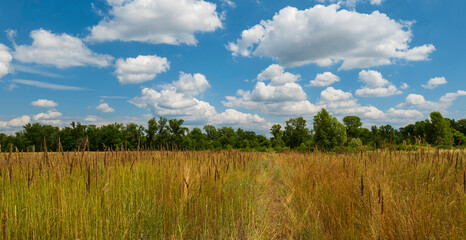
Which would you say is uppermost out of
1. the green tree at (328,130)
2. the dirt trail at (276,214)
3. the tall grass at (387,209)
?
the green tree at (328,130)

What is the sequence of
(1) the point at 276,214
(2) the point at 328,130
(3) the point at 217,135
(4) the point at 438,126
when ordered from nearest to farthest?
1. (1) the point at 276,214
2. (2) the point at 328,130
3. (4) the point at 438,126
4. (3) the point at 217,135

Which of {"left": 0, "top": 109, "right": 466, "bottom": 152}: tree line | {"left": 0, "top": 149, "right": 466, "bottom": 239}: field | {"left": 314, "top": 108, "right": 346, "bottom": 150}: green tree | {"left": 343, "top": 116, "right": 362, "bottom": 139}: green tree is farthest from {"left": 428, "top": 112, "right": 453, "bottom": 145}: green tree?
{"left": 0, "top": 149, "right": 466, "bottom": 239}: field

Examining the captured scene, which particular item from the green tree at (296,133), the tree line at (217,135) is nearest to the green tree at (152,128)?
the tree line at (217,135)

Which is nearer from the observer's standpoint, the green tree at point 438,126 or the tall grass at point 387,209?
the tall grass at point 387,209

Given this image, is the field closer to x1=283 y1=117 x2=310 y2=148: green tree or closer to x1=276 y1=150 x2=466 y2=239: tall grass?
x1=276 y1=150 x2=466 y2=239: tall grass

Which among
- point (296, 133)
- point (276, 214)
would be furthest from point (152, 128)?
point (276, 214)

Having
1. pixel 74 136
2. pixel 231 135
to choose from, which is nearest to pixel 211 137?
pixel 231 135

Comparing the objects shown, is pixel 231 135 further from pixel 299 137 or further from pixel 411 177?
pixel 411 177

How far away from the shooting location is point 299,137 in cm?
4831

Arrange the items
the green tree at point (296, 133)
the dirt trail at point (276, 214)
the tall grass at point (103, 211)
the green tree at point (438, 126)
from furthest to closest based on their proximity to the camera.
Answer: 1. the green tree at point (296, 133)
2. the green tree at point (438, 126)
3. the dirt trail at point (276, 214)
4. the tall grass at point (103, 211)

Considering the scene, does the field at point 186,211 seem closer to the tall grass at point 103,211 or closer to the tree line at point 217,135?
the tall grass at point 103,211

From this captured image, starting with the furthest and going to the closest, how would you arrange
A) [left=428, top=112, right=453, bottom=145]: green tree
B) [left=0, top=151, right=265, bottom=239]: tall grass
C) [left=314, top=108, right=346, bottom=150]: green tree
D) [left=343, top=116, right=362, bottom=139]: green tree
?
[left=343, top=116, right=362, bottom=139]: green tree < [left=428, top=112, right=453, bottom=145]: green tree < [left=314, top=108, right=346, bottom=150]: green tree < [left=0, top=151, right=265, bottom=239]: tall grass

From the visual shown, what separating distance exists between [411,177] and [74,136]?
57741mm

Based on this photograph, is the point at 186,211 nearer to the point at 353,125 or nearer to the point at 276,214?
the point at 276,214
